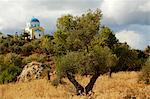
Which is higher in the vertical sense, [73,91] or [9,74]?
[9,74]

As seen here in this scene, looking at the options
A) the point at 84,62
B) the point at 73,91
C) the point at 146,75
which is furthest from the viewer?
the point at 146,75

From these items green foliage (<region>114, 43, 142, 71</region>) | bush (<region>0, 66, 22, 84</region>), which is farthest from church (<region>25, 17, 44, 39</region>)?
bush (<region>0, 66, 22, 84</region>)

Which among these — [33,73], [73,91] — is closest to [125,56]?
[33,73]

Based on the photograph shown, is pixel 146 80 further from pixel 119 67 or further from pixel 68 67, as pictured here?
pixel 119 67

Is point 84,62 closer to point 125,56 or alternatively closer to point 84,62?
point 84,62

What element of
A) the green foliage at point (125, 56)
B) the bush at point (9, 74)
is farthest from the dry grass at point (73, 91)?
the green foliage at point (125, 56)

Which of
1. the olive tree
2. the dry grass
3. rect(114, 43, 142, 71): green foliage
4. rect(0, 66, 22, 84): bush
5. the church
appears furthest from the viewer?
the church

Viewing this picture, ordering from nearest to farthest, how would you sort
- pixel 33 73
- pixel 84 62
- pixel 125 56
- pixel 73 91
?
1. pixel 84 62
2. pixel 73 91
3. pixel 33 73
4. pixel 125 56

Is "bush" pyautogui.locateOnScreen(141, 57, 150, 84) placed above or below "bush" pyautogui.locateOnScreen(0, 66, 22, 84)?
below

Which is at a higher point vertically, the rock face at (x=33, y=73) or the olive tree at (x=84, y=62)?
the rock face at (x=33, y=73)

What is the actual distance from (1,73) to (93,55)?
1826cm

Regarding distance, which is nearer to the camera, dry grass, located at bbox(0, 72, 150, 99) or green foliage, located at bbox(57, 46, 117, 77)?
dry grass, located at bbox(0, 72, 150, 99)

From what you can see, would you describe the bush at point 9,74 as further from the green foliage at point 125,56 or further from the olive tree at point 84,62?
the olive tree at point 84,62

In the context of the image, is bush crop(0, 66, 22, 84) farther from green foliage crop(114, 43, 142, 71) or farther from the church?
the church
